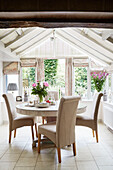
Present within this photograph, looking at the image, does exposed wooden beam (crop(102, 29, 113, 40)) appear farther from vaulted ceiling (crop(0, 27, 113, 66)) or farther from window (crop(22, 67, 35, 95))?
window (crop(22, 67, 35, 95))

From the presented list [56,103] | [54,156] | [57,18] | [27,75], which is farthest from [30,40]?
[57,18]

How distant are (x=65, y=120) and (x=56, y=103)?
1.27 meters

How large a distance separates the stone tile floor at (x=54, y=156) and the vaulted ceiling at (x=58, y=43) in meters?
2.06

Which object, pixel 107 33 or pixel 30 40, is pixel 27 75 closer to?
pixel 30 40

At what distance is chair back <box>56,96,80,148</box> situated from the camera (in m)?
2.56

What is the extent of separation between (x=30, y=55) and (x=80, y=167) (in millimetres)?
4222

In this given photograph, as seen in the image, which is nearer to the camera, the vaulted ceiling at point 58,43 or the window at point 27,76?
the vaulted ceiling at point 58,43

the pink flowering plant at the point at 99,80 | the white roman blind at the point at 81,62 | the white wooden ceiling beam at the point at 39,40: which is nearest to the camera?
the white wooden ceiling beam at the point at 39,40

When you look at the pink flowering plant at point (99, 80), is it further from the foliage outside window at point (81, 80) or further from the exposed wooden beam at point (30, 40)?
the exposed wooden beam at point (30, 40)

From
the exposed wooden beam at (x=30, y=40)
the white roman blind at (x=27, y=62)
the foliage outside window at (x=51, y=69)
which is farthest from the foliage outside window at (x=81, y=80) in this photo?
the foliage outside window at (x=51, y=69)

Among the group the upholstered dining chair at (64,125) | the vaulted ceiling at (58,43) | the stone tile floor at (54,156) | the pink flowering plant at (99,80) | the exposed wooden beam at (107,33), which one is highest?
the vaulted ceiling at (58,43)

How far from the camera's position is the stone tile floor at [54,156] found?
2508mm

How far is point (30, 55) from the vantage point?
587 centimetres

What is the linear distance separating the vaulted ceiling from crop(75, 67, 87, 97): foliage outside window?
48 centimetres
